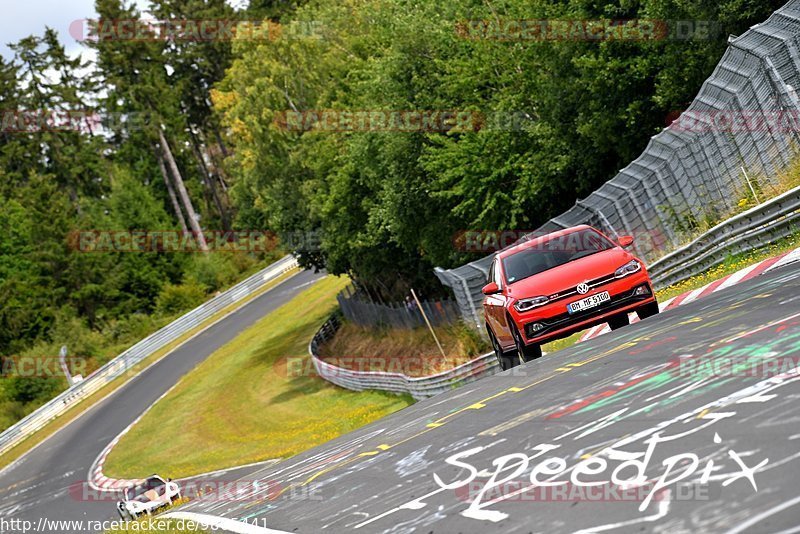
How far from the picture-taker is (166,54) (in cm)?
9619

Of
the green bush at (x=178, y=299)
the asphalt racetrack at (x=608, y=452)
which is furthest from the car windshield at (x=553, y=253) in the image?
the green bush at (x=178, y=299)

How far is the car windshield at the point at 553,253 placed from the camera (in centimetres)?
1563

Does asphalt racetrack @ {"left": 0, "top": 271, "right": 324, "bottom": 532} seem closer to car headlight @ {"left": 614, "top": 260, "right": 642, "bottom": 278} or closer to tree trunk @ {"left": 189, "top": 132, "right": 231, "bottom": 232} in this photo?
car headlight @ {"left": 614, "top": 260, "right": 642, "bottom": 278}

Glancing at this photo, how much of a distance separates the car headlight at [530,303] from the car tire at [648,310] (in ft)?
4.94

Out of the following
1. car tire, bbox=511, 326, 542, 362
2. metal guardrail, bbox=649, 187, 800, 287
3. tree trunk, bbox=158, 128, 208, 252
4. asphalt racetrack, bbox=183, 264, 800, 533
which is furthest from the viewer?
tree trunk, bbox=158, 128, 208, 252

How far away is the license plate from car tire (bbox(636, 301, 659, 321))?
878 millimetres

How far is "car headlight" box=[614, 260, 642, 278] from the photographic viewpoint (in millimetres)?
14758

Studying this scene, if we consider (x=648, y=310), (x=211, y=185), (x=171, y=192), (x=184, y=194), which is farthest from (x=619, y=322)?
(x=211, y=185)

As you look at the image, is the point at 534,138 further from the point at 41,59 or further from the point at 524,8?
the point at 41,59

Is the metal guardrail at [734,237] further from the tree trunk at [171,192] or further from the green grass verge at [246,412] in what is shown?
the tree trunk at [171,192]

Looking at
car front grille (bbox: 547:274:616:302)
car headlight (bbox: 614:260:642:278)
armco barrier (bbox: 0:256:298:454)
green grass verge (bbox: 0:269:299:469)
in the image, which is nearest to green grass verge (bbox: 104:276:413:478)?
green grass verge (bbox: 0:269:299:469)

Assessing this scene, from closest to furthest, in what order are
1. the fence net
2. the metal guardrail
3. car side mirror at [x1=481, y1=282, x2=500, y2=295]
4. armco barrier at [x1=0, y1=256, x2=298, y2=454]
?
1. car side mirror at [x1=481, y1=282, x2=500, y2=295]
2. the metal guardrail
3. the fence net
4. armco barrier at [x1=0, y1=256, x2=298, y2=454]

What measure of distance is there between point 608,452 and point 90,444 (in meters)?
41.9

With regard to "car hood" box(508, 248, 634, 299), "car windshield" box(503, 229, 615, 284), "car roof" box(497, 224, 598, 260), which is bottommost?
"car hood" box(508, 248, 634, 299)
